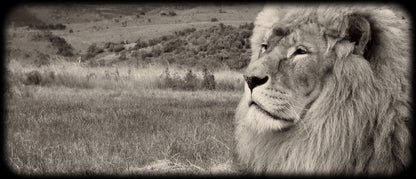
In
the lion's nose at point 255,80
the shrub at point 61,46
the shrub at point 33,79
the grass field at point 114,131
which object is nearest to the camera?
the lion's nose at point 255,80

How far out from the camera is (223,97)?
12.0 metres

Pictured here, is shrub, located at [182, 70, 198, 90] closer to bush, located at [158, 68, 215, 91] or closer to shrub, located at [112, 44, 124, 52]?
bush, located at [158, 68, 215, 91]

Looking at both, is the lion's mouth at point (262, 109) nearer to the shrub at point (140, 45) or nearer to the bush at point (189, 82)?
the bush at point (189, 82)

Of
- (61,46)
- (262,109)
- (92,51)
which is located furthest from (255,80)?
(61,46)

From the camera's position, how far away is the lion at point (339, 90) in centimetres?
324

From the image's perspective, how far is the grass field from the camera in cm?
536

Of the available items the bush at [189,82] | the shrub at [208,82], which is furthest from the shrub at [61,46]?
the shrub at [208,82]

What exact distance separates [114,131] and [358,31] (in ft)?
14.5

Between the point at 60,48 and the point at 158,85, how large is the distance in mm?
19238

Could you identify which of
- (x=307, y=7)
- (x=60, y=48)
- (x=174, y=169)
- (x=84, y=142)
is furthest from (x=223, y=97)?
(x=60, y=48)

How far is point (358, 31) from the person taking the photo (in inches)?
130

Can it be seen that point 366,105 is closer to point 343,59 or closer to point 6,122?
point 343,59

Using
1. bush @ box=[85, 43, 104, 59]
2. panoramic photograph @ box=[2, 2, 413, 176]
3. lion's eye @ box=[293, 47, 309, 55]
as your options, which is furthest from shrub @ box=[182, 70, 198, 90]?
bush @ box=[85, 43, 104, 59]

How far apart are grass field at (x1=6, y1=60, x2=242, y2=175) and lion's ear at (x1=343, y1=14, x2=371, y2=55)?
225 centimetres
